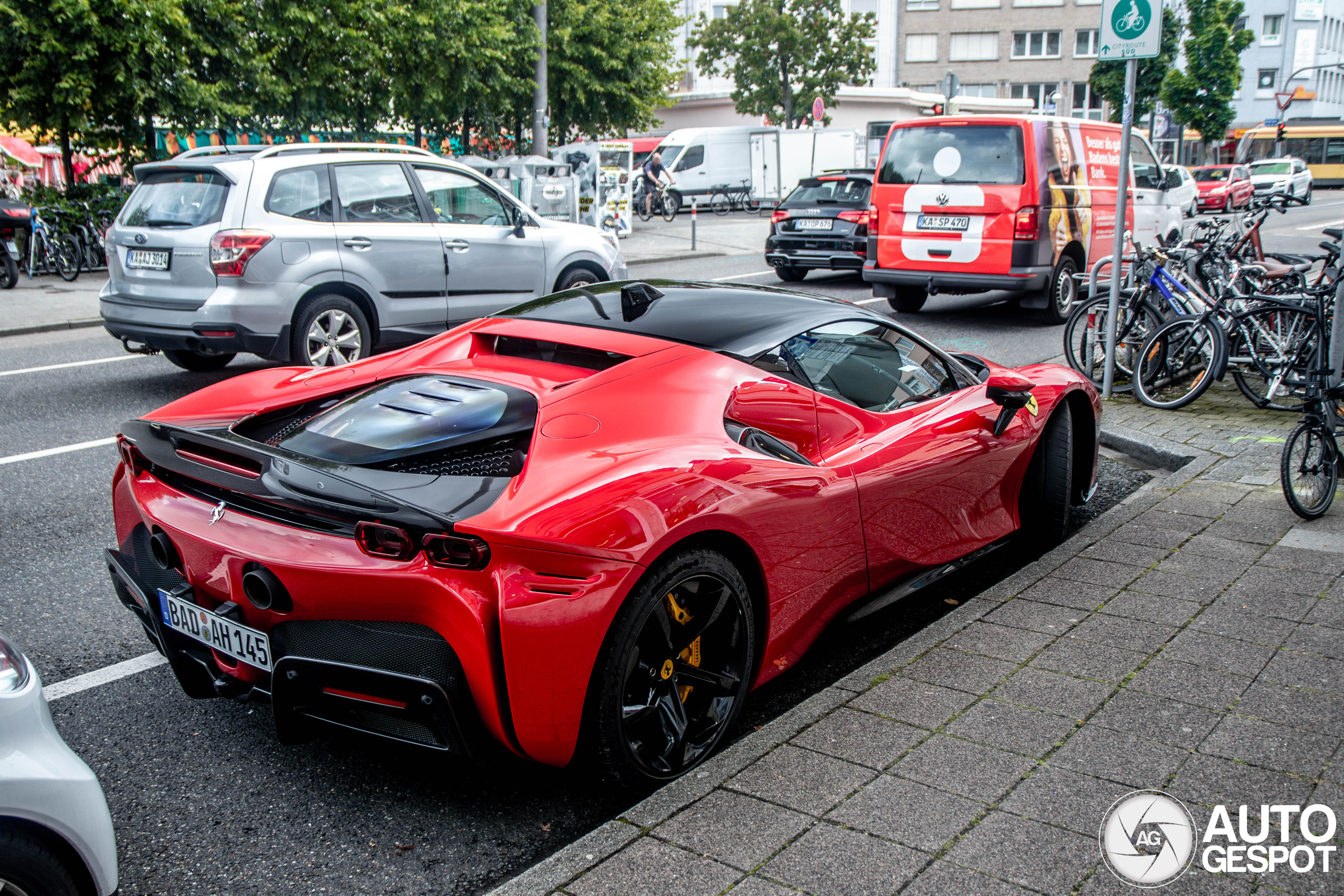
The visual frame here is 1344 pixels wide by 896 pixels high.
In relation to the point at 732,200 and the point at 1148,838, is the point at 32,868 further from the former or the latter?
the point at 732,200

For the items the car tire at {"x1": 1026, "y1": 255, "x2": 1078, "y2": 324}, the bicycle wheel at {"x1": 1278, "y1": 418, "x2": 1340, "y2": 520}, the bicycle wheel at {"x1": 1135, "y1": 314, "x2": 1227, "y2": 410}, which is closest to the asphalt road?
the bicycle wheel at {"x1": 1278, "y1": 418, "x2": 1340, "y2": 520}

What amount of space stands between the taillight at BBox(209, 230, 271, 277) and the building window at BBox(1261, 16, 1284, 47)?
84589 millimetres

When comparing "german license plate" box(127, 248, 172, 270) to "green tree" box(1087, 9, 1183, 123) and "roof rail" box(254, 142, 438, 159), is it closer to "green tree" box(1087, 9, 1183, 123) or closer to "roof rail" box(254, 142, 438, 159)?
"roof rail" box(254, 142, 438, 159)

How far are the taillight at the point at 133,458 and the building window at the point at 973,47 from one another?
229 feet

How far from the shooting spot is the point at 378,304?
848cm

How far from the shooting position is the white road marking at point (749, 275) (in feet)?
52.3

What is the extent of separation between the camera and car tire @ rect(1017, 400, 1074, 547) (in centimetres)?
457

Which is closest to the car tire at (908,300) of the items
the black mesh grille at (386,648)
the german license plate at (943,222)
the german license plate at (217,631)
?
the german license plate at (943,222)

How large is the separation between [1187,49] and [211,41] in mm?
50139

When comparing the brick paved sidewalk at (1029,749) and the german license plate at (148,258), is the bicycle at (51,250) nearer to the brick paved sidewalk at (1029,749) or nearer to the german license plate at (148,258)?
the german license plate at (148,258)

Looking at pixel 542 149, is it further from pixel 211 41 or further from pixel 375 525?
pixel 375 525

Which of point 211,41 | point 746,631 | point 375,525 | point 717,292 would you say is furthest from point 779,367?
point 211,41

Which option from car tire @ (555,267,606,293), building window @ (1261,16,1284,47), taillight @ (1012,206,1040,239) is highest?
building window @ (1261,16,1284,47)

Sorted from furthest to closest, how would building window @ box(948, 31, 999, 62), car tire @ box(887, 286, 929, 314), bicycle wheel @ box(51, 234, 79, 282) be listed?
building window @ box(948, 31, 999, 62) < bicycle wheel @ box(51, 234, 79, 282) < car tire @ box(887, 286, 929, 314)
